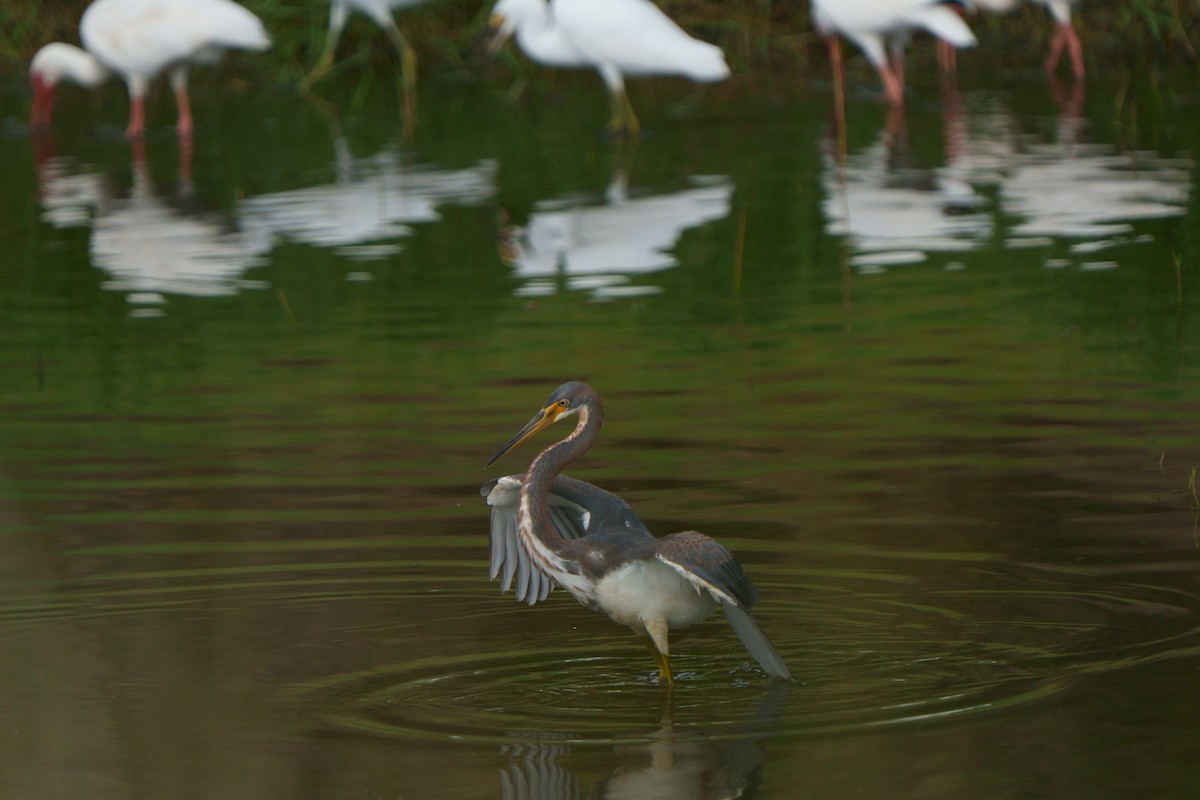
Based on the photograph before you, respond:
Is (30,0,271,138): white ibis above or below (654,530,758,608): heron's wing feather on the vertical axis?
above

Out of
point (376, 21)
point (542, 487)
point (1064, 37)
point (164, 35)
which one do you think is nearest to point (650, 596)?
point (542, 487)

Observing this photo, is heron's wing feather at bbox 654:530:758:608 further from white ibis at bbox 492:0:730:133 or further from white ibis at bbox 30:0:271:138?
white ibis at bbox 30:0:271:138

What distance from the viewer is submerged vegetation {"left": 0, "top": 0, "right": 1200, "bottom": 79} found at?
20.7 metres

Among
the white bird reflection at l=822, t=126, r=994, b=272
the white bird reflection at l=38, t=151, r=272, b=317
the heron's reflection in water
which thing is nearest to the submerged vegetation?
the white bird reflection at l=38, t=151, r=272, b=317

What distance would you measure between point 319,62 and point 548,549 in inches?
646

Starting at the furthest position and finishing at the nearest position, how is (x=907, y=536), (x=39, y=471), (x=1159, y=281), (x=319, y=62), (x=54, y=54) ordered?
(x=319, y=62), (x=54, y=54), (x=1159, y=281), (x=39, y=471), (x=907, y=536)

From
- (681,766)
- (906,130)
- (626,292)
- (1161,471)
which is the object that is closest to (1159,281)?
(626,292)

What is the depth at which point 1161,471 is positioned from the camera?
20.9 feet

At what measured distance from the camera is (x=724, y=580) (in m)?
4.44

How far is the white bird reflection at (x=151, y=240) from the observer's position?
34.4ft

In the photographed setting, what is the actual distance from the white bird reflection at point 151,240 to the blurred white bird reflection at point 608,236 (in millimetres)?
1404

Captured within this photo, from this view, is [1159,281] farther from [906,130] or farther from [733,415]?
[906,130]

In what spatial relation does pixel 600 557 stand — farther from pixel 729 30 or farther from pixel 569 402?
pixel 729 30

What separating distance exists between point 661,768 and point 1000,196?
27.6 ft
